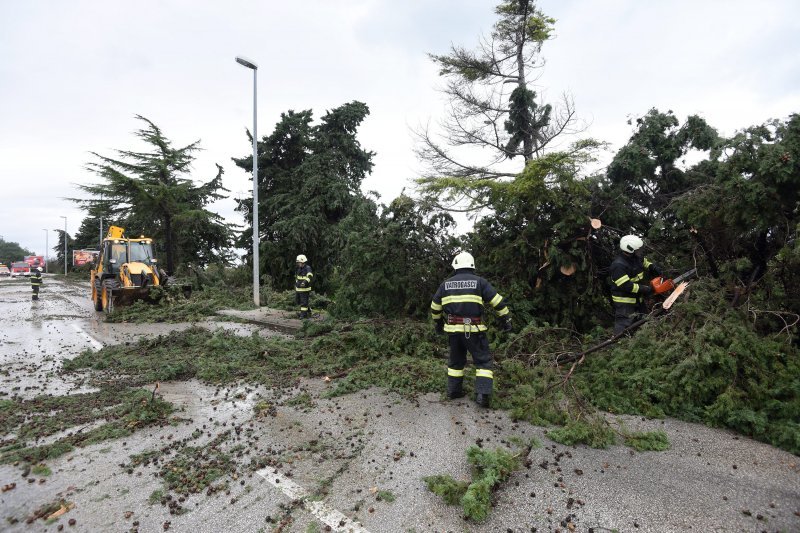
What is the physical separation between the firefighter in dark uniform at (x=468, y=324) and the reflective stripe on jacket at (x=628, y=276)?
2253mm

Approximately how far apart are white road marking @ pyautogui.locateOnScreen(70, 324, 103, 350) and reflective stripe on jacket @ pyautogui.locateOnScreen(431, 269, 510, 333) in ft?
25.2

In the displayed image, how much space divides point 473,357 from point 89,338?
9.33 meters

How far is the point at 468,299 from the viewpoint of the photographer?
17.2ft

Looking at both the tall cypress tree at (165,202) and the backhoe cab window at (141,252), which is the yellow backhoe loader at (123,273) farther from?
the tall cypress tree at (165,202)

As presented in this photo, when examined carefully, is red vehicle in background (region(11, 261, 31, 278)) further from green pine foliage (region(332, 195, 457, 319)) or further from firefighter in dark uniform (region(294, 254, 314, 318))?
green pine foliage (region(332, 195, 457, 319))

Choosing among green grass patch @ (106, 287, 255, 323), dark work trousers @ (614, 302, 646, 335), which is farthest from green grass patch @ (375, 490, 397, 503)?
green grass patch @ (106, 287, 255, 323)

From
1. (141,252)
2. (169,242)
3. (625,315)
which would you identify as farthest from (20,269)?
(625,315)

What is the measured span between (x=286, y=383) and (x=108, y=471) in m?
2.63

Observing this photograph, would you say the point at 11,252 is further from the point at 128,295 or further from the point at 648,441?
the point at 648,441

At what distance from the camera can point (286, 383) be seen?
6305 millimetres

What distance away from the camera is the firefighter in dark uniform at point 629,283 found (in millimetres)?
6445

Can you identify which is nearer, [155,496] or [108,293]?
[155,496]

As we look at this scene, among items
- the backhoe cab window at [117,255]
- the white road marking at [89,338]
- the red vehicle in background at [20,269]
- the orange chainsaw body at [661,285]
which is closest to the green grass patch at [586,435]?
the orange chainsaw body at [661,285]

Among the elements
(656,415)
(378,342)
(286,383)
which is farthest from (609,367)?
(286,383)
